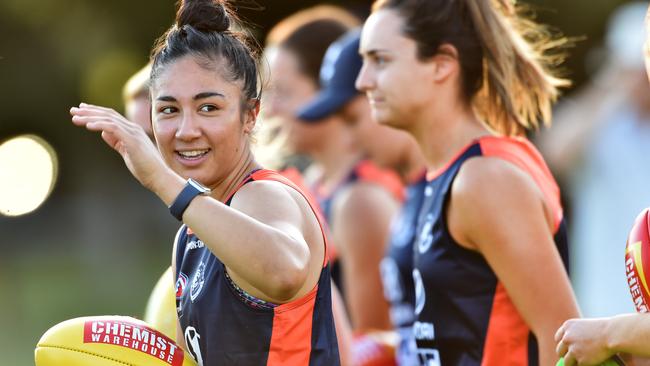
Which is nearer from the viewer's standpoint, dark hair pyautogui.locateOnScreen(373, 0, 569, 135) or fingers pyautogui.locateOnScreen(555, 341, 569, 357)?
fingers pyautogui.locateOnScreen(555, 341, 569, 357)

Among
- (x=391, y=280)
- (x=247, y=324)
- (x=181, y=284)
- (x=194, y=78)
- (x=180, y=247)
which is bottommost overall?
(x=391, y=280)

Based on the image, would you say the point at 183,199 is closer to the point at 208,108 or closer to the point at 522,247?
the point at 208,108

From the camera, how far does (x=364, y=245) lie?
6.66 meters

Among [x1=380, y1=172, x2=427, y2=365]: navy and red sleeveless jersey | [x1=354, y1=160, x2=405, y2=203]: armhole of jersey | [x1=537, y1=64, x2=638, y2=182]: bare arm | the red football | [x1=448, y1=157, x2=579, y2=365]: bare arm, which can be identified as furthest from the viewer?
[x1=537, y1=64, x2=638, y2=182]: bare arm

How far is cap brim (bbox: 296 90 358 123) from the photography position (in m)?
6.69

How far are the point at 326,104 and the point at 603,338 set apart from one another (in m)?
3.51

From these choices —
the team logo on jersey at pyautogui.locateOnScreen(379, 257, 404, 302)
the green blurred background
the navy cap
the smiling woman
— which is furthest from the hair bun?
the green blurred background

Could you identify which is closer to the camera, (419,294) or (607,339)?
(607,339)

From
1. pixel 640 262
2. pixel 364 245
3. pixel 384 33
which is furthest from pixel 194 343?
pixel 364 245

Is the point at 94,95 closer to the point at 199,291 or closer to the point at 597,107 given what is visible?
the point at 597,107

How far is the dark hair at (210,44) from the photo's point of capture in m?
3.78

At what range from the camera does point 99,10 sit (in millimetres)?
19438

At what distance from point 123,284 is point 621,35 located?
1029 centimetres

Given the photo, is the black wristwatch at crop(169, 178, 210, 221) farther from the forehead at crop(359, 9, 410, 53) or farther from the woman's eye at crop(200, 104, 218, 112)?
the forehead at crop(359, 9, 410, 53)
